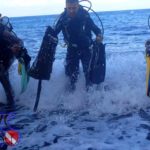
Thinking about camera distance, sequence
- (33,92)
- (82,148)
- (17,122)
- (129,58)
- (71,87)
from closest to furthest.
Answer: (82,148) < (17,122) < (71,87) < (33,92) < (129,58)

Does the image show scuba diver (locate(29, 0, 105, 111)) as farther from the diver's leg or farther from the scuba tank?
the diver's leg

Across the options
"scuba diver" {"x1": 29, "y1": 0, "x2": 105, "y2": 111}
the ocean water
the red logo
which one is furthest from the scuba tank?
the red logo

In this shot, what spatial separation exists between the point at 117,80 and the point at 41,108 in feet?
6.89

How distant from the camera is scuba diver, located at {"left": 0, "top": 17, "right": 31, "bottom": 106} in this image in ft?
19.1

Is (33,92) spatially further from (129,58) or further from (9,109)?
(129,58)

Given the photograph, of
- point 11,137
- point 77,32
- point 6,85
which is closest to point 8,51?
point 6,85

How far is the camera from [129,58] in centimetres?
932

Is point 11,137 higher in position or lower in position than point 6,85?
higher

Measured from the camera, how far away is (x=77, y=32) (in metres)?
6.32

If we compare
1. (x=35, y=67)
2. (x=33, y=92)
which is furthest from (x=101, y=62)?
(x=33, y=92)

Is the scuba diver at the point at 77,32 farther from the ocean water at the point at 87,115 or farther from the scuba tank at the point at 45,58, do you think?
the ocean water at the point at 87,115

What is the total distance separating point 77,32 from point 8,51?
1.23m

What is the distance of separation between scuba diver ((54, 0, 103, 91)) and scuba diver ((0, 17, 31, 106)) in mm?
697

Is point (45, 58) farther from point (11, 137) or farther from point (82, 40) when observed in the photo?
point (11, 137)
